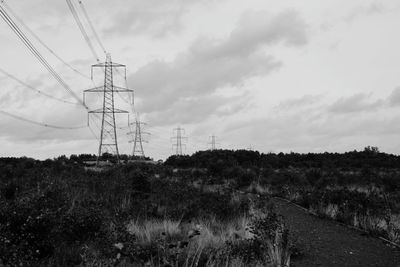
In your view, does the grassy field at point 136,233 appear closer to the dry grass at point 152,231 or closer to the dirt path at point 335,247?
the dry grass at point 152,231

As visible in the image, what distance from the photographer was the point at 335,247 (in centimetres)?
1125

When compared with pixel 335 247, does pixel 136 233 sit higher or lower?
higher

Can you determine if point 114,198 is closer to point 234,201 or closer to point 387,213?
point 234,201

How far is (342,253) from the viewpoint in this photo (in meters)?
10.6

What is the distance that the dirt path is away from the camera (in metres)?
9.88

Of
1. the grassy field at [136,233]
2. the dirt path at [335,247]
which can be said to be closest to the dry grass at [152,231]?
the grassy field at [136,233]

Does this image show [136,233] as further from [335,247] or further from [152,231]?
[335,247]

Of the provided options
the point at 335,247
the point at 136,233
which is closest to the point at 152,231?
the point at 136,233

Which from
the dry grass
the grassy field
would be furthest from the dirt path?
the dry grass

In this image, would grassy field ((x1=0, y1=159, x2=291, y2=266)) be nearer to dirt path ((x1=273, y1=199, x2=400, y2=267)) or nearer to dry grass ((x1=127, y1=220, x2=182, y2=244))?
dry grass ((x1=127, y1=220, x2=182, y2=244))

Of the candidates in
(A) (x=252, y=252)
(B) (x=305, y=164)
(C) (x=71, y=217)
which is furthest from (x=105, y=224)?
(B) (x=305, y=164)

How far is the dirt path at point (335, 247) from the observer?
32.4 ft

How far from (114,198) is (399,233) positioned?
8.87 meters

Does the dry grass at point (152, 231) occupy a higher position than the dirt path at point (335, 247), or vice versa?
the dry grass at point (152, 231)
